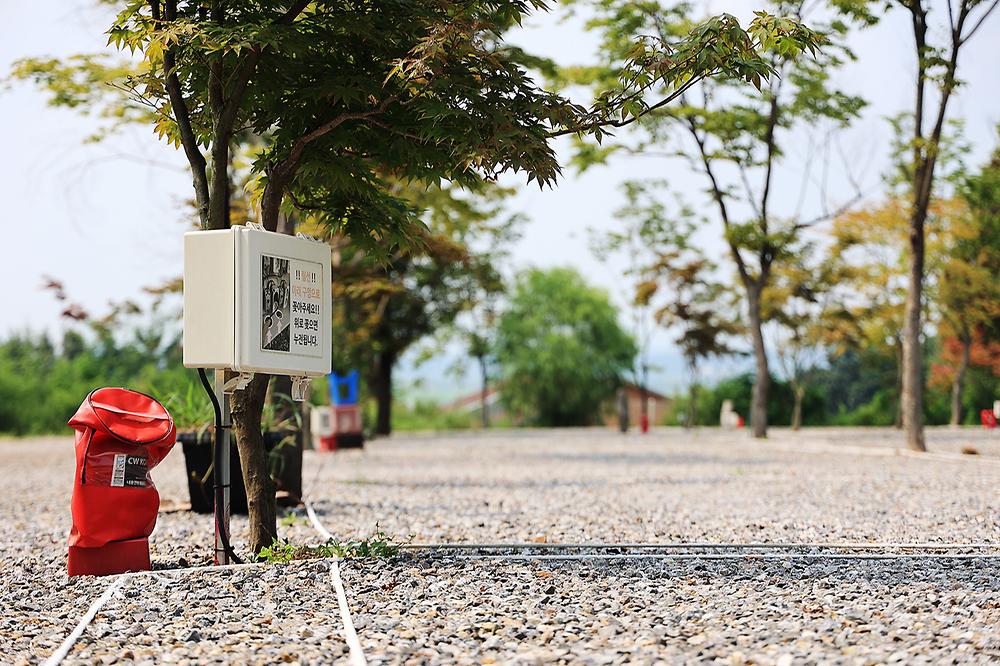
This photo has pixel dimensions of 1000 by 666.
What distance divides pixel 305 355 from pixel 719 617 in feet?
7.84

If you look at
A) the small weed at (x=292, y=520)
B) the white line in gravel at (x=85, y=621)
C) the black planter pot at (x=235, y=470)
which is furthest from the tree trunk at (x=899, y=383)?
the white line in gravel at (x=85, y=621)

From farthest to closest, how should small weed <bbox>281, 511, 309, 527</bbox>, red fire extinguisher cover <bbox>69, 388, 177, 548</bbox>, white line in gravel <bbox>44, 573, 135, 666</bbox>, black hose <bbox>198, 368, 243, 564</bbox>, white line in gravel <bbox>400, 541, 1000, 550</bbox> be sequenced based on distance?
small weed <bbox>281, 511, 309, 527</bbox>, white line in gravel <bbox>400, 541, 1000, 550</bbox>, black hose <bbox>198, 368, 243, 564</bbox>, red fire extinguisher cover <bbox>69, 388, 177, 548</bbox>, white line in gravel <bbox>44, 573, 135, 666</bbox>

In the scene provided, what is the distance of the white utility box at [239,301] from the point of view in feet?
16.7

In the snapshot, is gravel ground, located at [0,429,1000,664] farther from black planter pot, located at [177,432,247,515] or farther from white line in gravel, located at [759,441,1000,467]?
white line in gravel, located at [759,441,1000,467]

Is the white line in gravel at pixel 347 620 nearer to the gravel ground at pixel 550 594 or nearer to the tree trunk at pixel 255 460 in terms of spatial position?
the gravel ground at pixel 550 594

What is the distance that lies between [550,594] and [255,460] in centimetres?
185

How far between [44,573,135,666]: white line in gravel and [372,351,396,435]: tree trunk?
20773 mm

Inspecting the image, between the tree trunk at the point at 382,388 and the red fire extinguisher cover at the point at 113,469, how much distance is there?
20285 millimetres

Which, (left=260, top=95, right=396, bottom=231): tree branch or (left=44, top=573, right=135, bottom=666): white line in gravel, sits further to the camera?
(left=260, top=95, right=396, bottom=231): tree branch

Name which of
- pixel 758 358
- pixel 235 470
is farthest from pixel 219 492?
pixel 758 358

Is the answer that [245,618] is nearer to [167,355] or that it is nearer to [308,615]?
Answer: [308,615]

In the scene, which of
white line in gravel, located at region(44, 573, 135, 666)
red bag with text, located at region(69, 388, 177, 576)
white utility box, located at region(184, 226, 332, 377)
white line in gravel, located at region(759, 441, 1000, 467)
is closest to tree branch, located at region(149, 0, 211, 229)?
white utility box, located at region(184, 226, 332, 377)

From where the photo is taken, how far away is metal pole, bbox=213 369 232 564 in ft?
17.8

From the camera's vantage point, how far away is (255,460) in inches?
225
